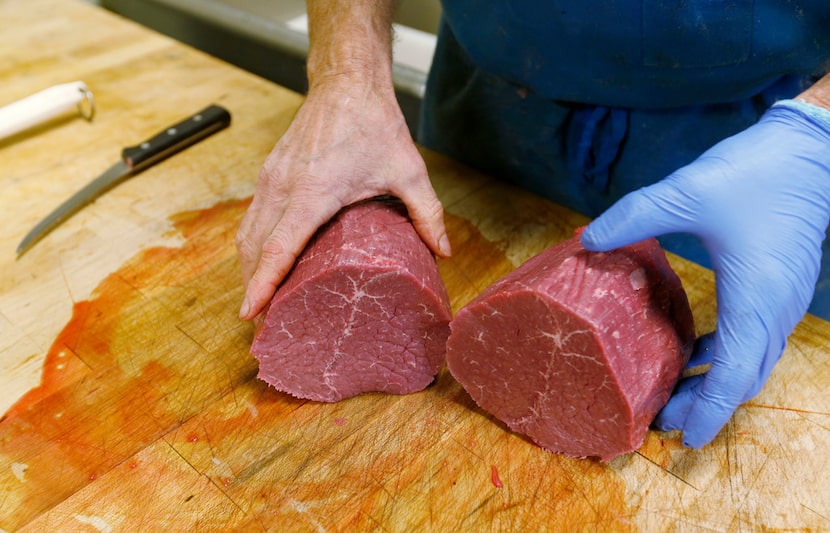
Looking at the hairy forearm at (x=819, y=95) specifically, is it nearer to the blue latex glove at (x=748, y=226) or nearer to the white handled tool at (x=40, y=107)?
the blue latex glove at (x=748, y=226)

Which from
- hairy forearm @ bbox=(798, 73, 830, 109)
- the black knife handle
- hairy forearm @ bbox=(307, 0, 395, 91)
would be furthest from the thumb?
the black knife handle

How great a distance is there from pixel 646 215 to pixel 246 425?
158 cm

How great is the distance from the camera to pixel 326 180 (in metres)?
2.61

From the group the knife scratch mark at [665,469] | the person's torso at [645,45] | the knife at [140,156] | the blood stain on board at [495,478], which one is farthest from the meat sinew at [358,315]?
the knife at [140,156]

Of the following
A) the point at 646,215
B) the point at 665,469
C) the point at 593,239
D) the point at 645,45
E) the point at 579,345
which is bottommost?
the point at 665,469

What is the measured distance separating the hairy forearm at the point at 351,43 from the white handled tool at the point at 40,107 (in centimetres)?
176

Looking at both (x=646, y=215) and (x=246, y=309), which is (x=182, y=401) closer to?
(x=246, y=309)

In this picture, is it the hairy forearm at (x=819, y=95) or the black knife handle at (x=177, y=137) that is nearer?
the hairy forearm at (x=819, y=95)

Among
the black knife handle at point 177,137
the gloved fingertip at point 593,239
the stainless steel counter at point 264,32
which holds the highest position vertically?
the gloved fingertip at point 593,239

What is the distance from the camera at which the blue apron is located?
8.77ft

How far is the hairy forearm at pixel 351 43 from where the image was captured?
289cm

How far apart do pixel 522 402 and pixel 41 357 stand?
6.27 ft

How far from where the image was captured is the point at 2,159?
Result: 3930 millimetres

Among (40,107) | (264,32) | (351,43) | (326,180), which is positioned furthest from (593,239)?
(264,32)
